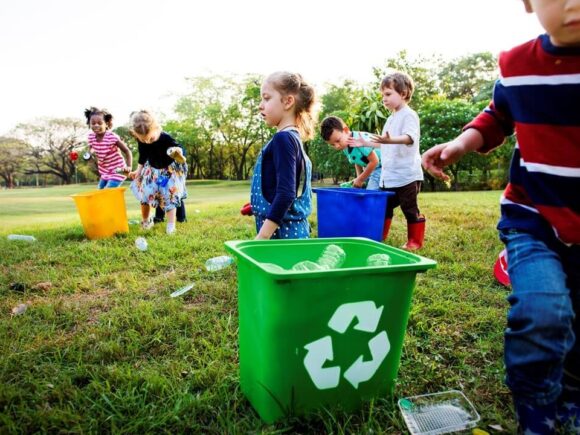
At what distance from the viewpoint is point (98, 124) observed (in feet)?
16.1

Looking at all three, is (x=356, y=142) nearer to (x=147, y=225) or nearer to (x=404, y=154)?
(x=404, y=154)

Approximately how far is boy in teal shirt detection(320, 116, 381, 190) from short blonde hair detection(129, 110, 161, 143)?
1769 mm

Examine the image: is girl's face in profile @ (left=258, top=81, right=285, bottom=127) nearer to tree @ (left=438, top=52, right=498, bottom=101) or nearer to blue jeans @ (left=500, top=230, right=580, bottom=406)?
blue jeans @ (left=500, top=230, right=580, bottom=406)

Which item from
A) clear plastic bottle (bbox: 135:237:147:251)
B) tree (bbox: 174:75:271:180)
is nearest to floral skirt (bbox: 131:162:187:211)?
clear plastic bottle (bbox: 135:237:147:251)

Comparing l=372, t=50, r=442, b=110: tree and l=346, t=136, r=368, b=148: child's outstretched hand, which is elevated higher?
l=372, t=50, r=442, b=110: tree

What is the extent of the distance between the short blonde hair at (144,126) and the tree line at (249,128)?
584 cm

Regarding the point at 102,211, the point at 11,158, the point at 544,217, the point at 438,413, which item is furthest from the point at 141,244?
the point at 11,158

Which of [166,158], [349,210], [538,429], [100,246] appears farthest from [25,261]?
[538,429]

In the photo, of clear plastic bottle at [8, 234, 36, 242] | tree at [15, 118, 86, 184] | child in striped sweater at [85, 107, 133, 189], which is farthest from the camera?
tree at [15, 118, 86, 184]

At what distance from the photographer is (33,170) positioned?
24.3 meters

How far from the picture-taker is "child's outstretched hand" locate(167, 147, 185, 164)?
167 inches

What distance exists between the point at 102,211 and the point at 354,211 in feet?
8.04

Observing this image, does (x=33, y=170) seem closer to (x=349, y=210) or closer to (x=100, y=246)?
(x=100, y=246)

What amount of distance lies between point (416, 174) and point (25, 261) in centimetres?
318
